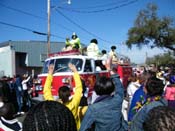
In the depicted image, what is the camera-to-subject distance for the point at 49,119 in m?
2.04

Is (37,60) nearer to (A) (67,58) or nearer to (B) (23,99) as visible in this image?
(B) (23,99)

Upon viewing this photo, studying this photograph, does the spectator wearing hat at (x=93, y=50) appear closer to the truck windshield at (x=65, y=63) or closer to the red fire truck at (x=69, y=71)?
the red fire truck at (x=69, y=71)

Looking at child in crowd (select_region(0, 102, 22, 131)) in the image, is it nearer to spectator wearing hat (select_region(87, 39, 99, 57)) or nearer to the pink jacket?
the pink jacket

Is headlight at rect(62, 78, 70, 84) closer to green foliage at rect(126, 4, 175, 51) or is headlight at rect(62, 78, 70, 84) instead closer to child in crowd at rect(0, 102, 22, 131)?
child in crowd at rect(0, 102, 22, 131)

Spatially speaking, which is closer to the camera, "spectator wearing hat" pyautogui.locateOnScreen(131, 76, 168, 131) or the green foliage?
"spectator wearing hat" pyautogui.locateOnScreen(131, 76, 168, 131)

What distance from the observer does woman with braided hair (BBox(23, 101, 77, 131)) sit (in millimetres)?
2031

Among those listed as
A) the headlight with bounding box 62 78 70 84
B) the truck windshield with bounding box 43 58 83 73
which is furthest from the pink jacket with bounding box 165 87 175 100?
the truck windshield with bounding box 43 58 83 73

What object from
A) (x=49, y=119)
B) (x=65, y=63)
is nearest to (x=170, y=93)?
(x=49, y=119)

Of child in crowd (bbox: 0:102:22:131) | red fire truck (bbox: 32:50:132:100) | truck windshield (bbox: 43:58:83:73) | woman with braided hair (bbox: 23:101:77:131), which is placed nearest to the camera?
woman with braided hair (bbox: 23:101:77:131)

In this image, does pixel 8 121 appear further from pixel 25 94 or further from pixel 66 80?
pixel 25 94

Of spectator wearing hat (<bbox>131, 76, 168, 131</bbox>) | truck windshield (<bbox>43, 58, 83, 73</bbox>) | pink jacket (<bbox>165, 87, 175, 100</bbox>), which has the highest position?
truck windshield (<bbox>43, 58, 83, 73</bbox>)

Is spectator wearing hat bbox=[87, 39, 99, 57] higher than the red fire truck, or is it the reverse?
spectator wearing hat bbox=[87, 39, 99, 57]

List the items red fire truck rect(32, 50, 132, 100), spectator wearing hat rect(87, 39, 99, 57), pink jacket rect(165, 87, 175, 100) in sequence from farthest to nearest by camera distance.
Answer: spectator wearing hat rect(87, 39, 99, 57) < red fire truck rect(32, 50, 132, 100) < pink jacket rect(165, 87, 175, 100)

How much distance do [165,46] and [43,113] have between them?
120ft
